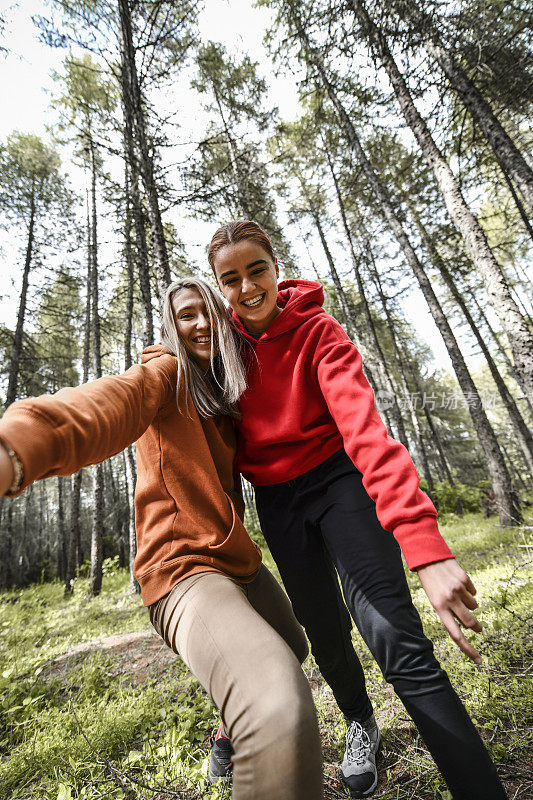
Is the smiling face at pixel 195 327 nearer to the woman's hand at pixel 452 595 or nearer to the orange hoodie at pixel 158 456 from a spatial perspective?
the orange hoodie at pixel 158 456

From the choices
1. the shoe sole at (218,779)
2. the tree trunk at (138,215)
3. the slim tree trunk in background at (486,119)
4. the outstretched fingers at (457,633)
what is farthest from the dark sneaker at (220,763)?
the slim tree trunk in background at (486,119)

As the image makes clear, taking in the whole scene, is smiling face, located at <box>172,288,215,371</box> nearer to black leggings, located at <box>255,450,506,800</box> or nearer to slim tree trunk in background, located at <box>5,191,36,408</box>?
black leggings, located at <box>255,450,506,800</box>

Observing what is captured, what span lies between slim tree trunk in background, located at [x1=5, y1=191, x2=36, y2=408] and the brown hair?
10.2 meters

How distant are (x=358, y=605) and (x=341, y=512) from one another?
366 millimetres

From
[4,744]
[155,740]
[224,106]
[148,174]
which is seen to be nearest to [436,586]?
[155,740]

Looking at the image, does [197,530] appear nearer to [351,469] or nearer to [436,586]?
[351,469]

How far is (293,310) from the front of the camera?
2.00 metres

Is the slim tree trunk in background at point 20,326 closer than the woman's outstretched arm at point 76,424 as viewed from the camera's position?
No

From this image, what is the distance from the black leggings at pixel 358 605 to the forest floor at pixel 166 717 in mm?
592

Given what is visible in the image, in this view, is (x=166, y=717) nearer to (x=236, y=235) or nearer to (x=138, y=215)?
(x=236, y=235)

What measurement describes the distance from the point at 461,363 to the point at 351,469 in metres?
8.48

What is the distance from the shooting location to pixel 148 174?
5.37 metres

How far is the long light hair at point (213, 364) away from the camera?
5.70ft

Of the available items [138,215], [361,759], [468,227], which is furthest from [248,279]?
[468,227]
